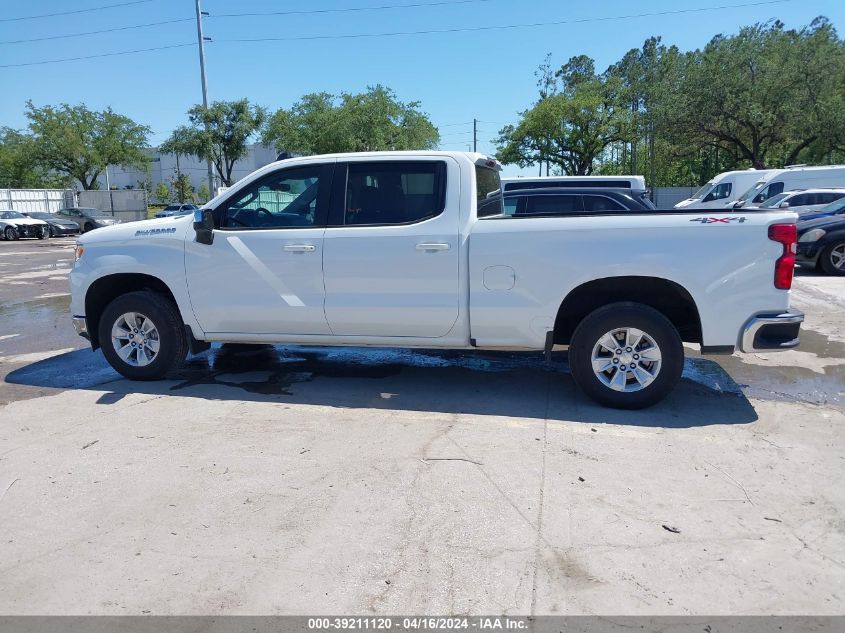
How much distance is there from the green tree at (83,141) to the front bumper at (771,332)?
53.1 meters

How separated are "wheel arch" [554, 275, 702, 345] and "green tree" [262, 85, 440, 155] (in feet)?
110

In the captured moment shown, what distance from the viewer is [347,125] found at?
38531 millimetres

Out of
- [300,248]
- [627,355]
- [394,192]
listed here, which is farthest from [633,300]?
[300,248]

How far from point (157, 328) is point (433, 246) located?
Result: 276 centimetres

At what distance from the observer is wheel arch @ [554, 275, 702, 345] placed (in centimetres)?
506

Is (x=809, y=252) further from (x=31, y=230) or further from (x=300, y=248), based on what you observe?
(x=31, y=230)

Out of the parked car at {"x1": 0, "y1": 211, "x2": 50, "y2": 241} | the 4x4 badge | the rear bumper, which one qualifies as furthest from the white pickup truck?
the parked car at {"x1": 0, "y1": 211, "x2": 50, "y2": 241}

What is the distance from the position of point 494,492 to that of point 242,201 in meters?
3.52

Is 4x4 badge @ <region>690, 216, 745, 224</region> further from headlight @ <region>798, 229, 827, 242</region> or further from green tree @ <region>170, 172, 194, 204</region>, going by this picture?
green tree @ <region>170, 172, 194, 204</region>

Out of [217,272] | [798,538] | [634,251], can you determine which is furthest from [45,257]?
[798,538]

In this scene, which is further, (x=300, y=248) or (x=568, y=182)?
(x=568, y=182)

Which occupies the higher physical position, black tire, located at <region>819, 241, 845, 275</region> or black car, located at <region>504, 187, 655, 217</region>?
black car, located at <region>504, 187, 655, 217</region>

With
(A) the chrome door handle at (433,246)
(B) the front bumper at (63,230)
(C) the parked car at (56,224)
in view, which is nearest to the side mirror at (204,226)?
(A) the chrome door handle at (433,246)
